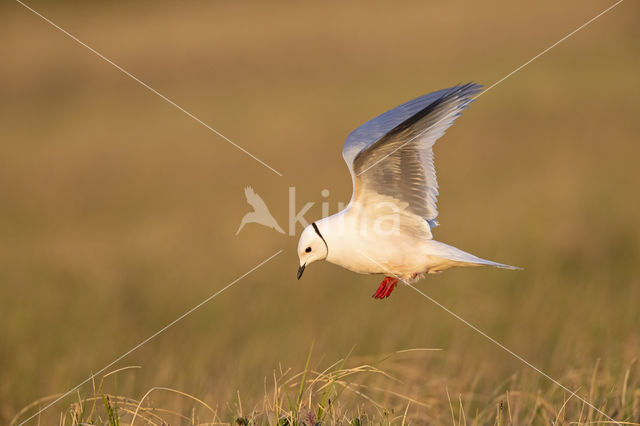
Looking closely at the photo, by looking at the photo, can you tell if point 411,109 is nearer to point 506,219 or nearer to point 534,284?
point 534,284

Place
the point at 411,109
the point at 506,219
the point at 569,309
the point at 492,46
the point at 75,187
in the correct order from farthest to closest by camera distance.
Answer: the point at 492,46 < the point at 75,187 < the point at 506,219 < the point at 569,309 < the point at 411,109

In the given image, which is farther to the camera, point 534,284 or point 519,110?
point 519,110

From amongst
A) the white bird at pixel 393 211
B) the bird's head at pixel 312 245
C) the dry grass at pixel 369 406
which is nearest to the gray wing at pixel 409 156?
the white bird at pixel 393 211

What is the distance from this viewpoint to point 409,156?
3.49 metres

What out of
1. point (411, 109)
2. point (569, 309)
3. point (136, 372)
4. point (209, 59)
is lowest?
point (136, 372)

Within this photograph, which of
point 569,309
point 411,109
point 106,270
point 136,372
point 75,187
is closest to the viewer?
point 411,109

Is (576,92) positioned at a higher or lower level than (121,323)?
higher

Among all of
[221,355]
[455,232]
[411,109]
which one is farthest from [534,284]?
[411,109]

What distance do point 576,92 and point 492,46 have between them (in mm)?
4487

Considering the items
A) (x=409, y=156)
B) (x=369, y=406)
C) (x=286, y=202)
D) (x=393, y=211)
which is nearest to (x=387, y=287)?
(x=393, y=211)

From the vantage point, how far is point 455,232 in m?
9.02

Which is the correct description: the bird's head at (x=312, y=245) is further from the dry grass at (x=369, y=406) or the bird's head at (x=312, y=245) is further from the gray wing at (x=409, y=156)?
the dry grass at (x=369, y=406)

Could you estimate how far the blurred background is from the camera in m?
6.65

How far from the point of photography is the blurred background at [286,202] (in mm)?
6652
